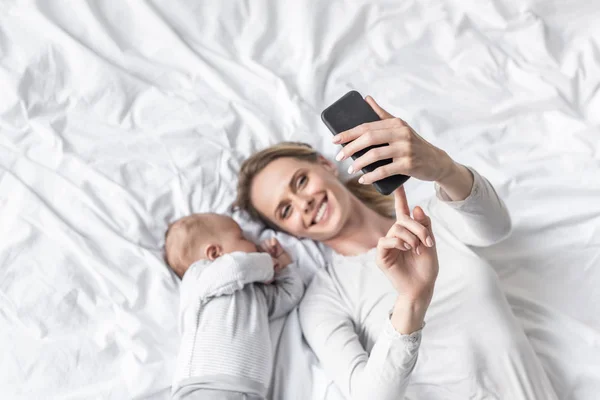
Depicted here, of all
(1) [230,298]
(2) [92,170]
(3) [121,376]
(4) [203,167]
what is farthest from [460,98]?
(3) [121,376]

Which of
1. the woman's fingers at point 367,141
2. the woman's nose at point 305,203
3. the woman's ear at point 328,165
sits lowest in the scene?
the woman's ear at point 328,165

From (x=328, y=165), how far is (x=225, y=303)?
41 cm

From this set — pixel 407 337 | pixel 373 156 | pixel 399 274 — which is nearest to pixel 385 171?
pixel 373 156

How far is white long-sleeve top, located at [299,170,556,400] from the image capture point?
38.6 inches

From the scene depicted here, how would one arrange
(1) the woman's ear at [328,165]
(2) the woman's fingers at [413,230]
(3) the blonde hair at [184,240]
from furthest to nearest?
(1) the woman's ear at [328,165] < (3) the blonde hair at [184,240] < (2) the woman's fingers at [413,230]

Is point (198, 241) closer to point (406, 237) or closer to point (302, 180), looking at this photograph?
point (302, 180)

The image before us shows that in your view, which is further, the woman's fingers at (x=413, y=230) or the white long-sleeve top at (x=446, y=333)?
the white long-sleeve top at (x=446, y=333)

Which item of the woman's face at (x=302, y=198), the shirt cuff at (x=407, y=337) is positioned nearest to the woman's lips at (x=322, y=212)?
the woman's face at (x=302, y=198)

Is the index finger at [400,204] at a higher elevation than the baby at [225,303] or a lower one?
higher

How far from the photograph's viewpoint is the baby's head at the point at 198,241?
125 centimetres

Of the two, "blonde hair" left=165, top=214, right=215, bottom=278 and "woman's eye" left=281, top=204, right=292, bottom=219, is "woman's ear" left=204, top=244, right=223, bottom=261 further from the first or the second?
"woman's eye" left=281, top=204, right=292, bottom=219

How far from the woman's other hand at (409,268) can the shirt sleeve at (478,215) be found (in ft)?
0.61

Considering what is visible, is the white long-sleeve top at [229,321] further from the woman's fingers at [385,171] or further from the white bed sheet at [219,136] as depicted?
the woman's fingers at [385,171]

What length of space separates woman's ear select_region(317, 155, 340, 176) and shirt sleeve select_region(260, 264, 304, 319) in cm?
24
